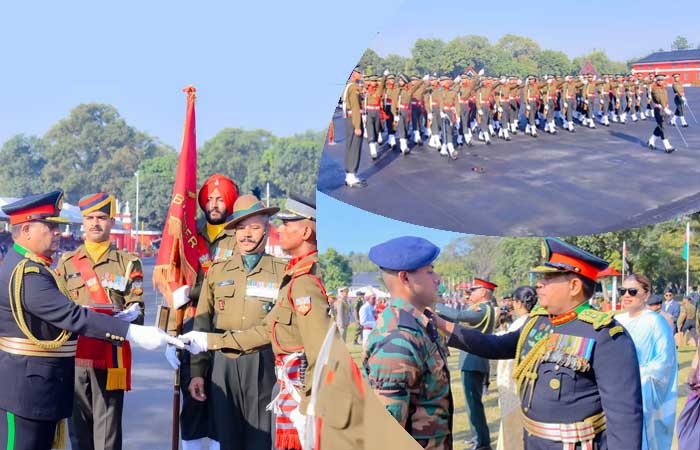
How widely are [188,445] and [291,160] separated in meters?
2.05

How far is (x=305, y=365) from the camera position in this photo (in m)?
5.21

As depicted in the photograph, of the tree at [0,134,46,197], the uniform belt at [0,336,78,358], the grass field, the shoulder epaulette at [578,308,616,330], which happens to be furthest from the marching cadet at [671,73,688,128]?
the tree at [0,134,46,197]

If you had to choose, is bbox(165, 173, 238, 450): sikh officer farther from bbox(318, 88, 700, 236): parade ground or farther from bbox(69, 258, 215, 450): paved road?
bbox(318, 88, 700, 236): parade ground

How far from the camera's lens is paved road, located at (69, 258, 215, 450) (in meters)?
8.02

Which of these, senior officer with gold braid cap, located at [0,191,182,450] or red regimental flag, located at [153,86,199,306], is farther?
red regimental flag, located at [153,86,199,306]

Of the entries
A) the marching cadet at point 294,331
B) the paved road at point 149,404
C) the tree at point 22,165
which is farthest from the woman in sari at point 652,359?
the tree at point 22,165

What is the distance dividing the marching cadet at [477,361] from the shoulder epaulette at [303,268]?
136 centimetres

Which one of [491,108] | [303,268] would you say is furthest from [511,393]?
[303,268]

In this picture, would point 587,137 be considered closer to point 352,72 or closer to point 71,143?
point 352,72

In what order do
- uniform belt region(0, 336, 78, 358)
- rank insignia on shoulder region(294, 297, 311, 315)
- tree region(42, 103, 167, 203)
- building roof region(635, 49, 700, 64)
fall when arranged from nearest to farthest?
building roof region(635, 49, 700, 64), rank insignia on shoulder region(294, 297, 311, 315), uniform belt region(0, 336, 78, 358), tree region(42, 103, 167, 203)

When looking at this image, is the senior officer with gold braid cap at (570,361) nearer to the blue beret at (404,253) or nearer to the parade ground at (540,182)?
the parade ground at (540,182)

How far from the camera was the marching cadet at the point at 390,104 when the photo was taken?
3.31 meters

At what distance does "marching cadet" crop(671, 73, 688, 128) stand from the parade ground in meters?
0.02

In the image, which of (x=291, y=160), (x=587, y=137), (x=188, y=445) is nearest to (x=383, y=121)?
(x=587, y=137)
